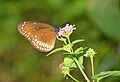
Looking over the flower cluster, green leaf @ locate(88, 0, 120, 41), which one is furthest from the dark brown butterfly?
green leaf @ locate(88, 0, 120, 41)

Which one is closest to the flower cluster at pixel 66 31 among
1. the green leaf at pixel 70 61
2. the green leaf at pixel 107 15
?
the green leaf at pixel 70 61

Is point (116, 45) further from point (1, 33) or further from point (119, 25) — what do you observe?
point (1, 33)

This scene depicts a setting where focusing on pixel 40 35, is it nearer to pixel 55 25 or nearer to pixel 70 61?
pixel 70 61

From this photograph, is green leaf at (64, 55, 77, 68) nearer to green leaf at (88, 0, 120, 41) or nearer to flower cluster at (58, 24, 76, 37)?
flower cluster at (58, 24, 76, 37)

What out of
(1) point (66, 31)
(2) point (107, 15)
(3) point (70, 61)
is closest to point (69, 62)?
(3) point (70, 61)

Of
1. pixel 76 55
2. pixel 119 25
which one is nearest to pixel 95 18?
pixel 119 25

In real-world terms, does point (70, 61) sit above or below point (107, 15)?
below
